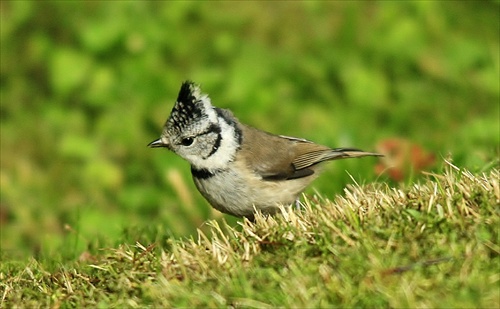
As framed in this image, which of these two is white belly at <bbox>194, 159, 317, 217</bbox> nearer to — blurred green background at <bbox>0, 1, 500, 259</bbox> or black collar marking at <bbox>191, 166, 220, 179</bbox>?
black collar marking at <bbox>191, 166, 220, 179</bbox>

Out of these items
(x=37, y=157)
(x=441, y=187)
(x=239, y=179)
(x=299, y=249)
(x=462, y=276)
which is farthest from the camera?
(x=37, y=157)

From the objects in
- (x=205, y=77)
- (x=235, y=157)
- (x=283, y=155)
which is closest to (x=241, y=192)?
(x=235, y=157)

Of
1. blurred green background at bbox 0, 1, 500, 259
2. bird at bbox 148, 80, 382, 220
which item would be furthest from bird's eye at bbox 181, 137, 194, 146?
blurred green background at bbox 0, 1, 500, 259

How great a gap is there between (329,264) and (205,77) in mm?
6446

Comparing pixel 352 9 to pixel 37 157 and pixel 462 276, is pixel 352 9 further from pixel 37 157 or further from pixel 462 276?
pixel 462 276

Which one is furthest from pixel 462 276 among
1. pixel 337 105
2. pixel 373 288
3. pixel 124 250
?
pixel 337 105

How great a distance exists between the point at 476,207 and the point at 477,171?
1.40 m

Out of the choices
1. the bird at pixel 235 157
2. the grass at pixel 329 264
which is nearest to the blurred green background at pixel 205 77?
the bird at pixel 235 157

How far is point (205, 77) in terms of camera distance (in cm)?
1048

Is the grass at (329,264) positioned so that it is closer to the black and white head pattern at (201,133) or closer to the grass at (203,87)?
the black and white head pattern at (201,133)

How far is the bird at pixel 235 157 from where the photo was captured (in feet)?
21.4

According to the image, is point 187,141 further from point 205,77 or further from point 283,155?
point 205,77

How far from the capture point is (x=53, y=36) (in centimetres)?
1102

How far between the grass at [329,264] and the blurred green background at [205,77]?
4.78m
